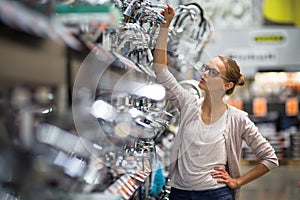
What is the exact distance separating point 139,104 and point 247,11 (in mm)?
4203

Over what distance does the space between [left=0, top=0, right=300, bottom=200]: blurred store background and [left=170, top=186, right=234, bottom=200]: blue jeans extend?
0.15m

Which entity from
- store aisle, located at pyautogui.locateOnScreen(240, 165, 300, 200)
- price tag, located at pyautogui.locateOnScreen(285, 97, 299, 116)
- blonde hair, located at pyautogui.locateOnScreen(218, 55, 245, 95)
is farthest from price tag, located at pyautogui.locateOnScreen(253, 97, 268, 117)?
blonde hair, located at pyautogui.locateOnScreen(218, 55, 245, 95)

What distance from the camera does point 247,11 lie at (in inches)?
256

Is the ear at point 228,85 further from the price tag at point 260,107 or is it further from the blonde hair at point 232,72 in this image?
the price tag at point 260,107

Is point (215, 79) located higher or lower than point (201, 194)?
higher

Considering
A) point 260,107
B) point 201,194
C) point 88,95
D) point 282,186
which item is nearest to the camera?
point 88,95

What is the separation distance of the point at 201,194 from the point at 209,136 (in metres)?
0.23

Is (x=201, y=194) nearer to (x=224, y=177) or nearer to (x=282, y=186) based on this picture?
(x=224, y=177)

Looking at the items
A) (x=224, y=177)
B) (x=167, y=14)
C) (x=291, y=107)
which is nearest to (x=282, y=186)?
(x=224, y=177)

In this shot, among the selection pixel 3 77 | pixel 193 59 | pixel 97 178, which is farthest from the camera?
pixel 193 59

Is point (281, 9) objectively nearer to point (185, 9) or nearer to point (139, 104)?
point (185, 9)

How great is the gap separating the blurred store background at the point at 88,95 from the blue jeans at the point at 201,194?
151mm

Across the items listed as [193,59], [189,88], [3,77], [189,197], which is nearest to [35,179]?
[3,77]

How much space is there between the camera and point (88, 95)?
215 centimetres
